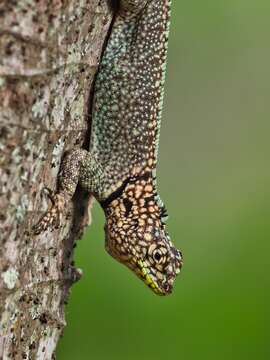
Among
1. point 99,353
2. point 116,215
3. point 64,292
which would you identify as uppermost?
point 116,215

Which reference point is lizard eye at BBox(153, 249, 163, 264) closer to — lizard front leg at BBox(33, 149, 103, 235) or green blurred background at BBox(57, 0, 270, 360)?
lizard front leg at BBox(33, 149, 103, 235)

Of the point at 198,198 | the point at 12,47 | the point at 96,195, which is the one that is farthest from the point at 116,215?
the point at 198,198

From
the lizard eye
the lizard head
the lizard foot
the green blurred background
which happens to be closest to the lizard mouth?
the lizard head

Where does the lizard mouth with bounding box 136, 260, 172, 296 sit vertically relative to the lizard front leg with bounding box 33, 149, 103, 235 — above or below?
below

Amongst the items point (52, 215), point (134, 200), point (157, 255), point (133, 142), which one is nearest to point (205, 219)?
point (157, 255)

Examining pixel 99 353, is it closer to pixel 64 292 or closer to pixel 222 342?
pixel 222 342

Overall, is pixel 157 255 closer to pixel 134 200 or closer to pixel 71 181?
pixel 134 200

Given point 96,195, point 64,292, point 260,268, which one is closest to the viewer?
point 64,292
